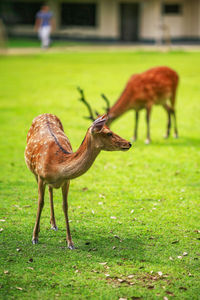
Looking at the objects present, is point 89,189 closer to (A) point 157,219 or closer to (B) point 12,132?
(A) point 157,219

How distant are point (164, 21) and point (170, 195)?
3155 cm

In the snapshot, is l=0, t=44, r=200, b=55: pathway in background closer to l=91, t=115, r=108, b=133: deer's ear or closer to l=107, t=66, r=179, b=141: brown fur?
l=107, t=66, r=179, b=141: brown fur

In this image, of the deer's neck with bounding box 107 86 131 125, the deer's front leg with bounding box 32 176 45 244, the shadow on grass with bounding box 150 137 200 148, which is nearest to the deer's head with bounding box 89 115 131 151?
the deer's front leg with bounding box 32 176 45 244

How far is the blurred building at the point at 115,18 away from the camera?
3712cm

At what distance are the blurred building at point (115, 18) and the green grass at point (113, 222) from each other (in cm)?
2403

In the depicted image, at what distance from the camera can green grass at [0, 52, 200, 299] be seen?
5.25 m

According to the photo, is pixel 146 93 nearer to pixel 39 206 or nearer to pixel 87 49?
pixel 39 206

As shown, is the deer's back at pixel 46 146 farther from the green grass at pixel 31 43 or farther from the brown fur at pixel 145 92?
the green grass at pixel 31 43

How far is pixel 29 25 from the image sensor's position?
39094 millimetres

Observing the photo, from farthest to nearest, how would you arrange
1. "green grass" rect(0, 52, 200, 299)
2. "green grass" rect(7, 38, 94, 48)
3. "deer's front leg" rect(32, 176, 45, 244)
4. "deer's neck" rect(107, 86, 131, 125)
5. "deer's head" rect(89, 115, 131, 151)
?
1. "green grass" rect(7, 38, 94, 48)
2. "deer's neck" rect(107, 86, 131, 125)
3. "deer's front leg" rect(32, 176, 45, 244)
4. "deer's head" rect(89, 115, 131, 151)
5. "green grass" rect(0, 52, 200, 299)

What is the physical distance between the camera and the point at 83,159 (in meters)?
5.45

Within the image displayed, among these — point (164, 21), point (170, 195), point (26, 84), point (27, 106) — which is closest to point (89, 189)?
point (170, 195)

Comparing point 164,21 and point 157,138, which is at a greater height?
point 164,21

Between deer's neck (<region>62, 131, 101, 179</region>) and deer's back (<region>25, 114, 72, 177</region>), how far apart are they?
198 mm
